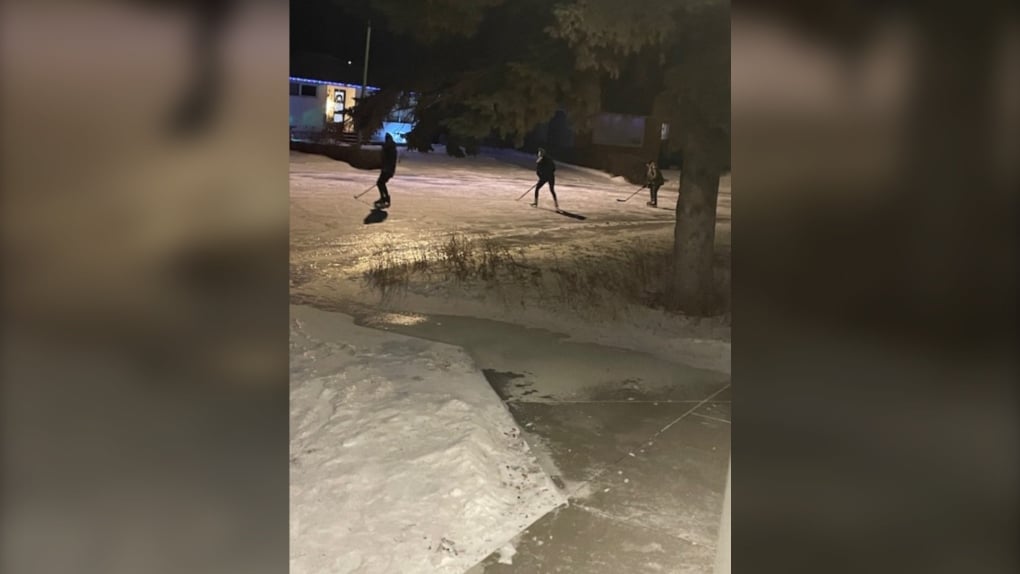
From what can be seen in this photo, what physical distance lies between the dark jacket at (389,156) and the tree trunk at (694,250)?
4.59 m

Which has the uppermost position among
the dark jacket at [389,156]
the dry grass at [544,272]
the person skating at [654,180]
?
the dark jacket at [389,156]

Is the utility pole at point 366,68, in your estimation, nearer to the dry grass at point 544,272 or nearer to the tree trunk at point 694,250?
the dry grass at point 544,272

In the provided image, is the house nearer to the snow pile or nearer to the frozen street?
the frozen street

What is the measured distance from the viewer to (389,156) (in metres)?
11.9

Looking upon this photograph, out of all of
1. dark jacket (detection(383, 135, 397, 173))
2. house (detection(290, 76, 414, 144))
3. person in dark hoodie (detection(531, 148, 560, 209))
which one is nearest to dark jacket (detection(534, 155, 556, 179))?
person in dark hoodie (detection(531, 148, 560, 209))

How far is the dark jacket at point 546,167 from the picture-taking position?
454 inches

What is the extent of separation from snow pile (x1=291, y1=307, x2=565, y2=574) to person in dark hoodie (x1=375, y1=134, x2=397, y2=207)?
234 inches

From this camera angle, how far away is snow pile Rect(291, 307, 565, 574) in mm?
3498

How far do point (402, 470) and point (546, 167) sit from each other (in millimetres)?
7928
